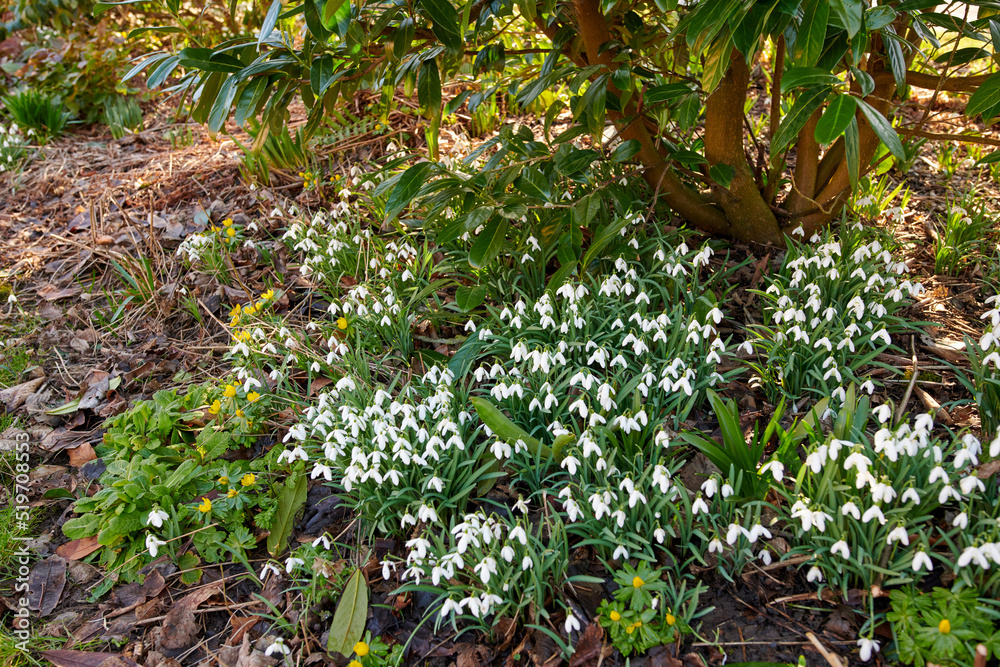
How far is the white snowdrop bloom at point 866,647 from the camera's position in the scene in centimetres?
140

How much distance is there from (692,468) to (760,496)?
29cm

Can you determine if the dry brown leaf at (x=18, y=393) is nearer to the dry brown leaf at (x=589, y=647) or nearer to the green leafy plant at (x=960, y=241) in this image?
the dry brown leaf at (x=589, y=647)

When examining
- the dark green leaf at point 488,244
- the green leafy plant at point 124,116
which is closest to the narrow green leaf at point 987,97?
the dark green leaf at point 488,244

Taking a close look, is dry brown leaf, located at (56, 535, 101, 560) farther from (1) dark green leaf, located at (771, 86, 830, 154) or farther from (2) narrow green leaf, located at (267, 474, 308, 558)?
(1) dark green leaf, located at (771, 86, 830, 154)

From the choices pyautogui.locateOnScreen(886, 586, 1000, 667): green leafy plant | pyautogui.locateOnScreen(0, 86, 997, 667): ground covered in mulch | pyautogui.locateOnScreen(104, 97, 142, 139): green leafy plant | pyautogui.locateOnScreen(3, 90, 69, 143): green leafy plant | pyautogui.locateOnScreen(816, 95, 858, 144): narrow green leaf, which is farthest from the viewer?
pyautogui.locateOnScreen(104, 97, 142, 139): green leafy plant

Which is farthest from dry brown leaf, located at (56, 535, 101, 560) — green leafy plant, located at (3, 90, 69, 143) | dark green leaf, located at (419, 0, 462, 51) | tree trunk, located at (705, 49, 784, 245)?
green leafy plant, located at (3, 90, 69, 143)

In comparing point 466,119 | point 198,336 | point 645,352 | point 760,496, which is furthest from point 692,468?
point 466,119

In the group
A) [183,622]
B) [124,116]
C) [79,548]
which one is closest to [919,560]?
[183,622]

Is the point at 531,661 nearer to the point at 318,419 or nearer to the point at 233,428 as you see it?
the point at 318,419

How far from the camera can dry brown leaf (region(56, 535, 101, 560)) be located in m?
2.08

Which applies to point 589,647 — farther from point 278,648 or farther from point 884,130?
point 884,130

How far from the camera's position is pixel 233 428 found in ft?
→ 7.70

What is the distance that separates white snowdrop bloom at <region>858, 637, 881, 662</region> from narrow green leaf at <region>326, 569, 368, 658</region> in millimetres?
1233

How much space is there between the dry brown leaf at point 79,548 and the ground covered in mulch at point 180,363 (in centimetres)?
1
